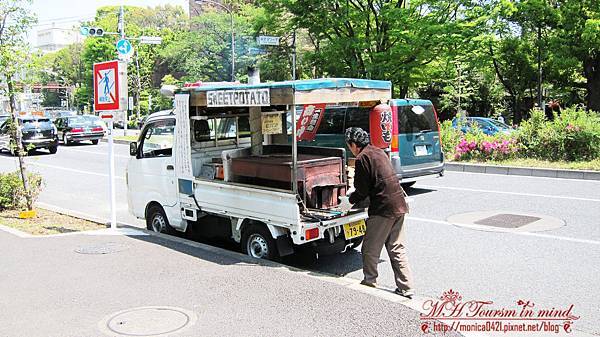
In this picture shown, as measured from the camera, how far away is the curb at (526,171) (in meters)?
13.7

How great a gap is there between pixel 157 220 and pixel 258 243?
2334mm

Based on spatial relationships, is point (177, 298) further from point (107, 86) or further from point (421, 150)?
point (421, 150)

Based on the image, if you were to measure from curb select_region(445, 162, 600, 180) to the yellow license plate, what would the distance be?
29.9ft

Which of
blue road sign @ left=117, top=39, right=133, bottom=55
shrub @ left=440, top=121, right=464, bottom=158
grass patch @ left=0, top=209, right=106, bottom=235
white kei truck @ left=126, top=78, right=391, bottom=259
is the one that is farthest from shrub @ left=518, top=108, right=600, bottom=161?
blue road sign @ left=117, top=39, right=133, bottom=55

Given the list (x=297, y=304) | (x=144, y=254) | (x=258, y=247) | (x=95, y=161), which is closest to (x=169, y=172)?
(x=144, y=254)

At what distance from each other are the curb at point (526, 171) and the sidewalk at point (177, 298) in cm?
1010

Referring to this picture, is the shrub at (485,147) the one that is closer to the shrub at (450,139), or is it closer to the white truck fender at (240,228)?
the shrub at (450,139)

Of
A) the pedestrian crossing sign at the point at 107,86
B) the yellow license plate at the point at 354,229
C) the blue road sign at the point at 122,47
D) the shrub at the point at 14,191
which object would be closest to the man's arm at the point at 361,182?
the yellow license plate at the point at 354,229

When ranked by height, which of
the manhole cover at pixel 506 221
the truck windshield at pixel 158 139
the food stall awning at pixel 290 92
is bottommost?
the manhole cover at pixel 506 221

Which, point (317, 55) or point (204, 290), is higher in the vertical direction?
point (317, 55)

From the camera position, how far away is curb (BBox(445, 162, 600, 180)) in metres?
13.7

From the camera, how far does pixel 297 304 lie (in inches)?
206

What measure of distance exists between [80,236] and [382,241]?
15.4 feet

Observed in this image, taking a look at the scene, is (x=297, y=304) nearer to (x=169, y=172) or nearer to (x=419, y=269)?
(x=419, y=269)
